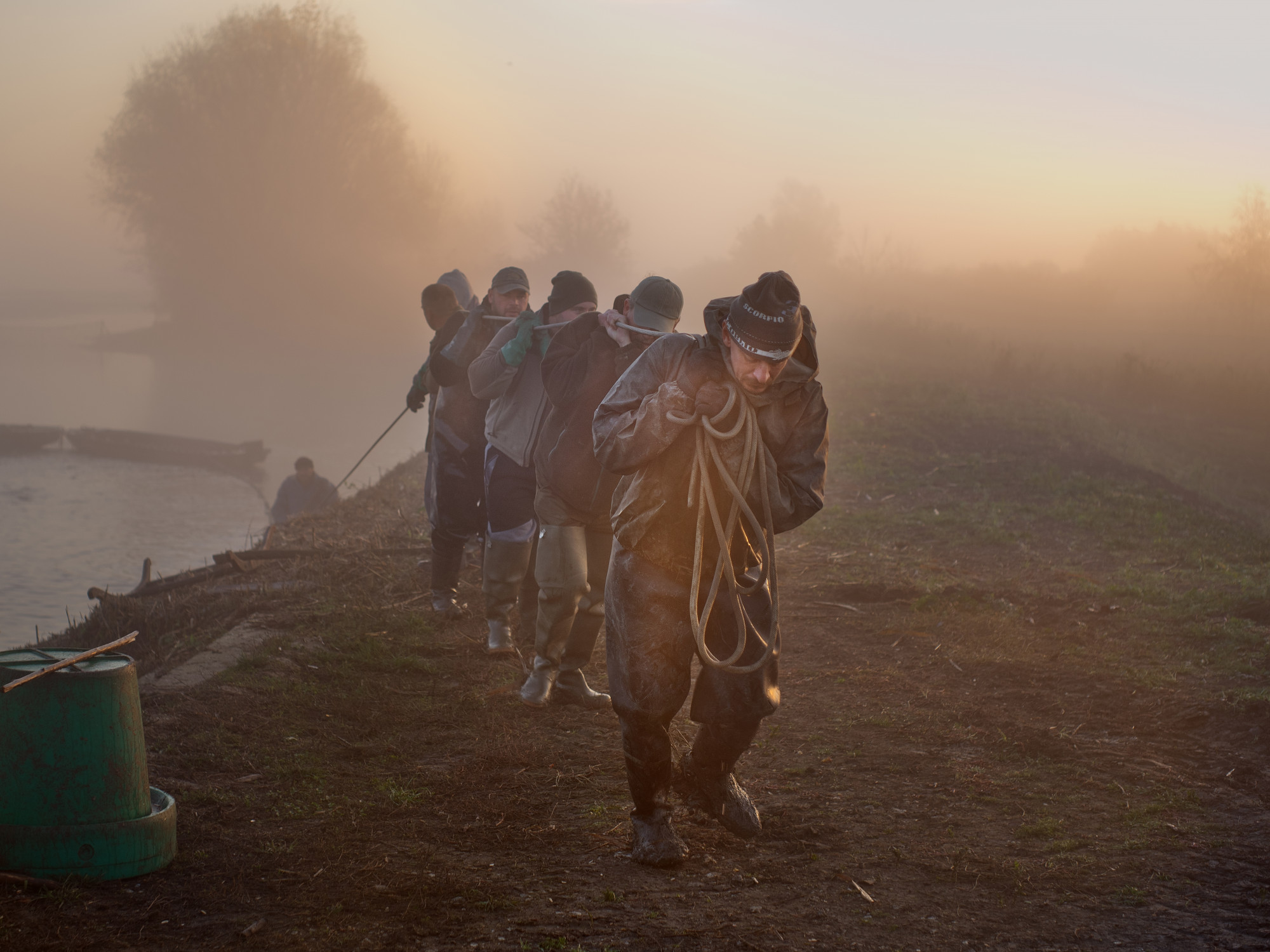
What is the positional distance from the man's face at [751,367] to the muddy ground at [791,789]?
173 cm

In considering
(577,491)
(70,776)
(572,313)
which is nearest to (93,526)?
(572,313)

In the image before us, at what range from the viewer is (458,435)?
7.04m

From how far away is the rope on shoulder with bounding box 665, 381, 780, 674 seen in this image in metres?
3.43

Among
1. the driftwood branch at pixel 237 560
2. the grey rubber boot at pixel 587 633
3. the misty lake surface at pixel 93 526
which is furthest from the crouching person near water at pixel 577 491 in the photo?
the misty lake surface at pixel 93 526

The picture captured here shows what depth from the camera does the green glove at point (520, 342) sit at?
234 inches

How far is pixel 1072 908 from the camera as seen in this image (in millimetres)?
3312

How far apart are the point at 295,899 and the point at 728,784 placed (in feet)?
5.30

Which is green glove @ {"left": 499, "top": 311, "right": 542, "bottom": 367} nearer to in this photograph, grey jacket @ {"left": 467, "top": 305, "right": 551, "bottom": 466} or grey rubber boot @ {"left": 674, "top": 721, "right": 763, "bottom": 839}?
grey jacket @ {"left": 467, "top": 305, "right": 551, "bottom": 466}

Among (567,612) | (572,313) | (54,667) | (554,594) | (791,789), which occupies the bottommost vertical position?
(791,789)

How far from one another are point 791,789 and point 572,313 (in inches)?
116

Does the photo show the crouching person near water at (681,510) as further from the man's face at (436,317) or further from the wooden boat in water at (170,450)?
the wooden boat in water at (170,450)

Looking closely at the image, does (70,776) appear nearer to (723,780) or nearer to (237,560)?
(723,780)

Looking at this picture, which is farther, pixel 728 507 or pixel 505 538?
pixel 505 538

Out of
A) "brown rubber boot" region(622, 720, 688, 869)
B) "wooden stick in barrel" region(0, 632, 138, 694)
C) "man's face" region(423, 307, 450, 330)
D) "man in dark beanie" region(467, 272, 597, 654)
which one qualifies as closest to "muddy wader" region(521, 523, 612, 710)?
"man in dark beanie" region(467, 272, 597, 654)
